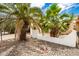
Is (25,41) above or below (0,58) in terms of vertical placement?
above

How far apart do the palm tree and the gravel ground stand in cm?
9

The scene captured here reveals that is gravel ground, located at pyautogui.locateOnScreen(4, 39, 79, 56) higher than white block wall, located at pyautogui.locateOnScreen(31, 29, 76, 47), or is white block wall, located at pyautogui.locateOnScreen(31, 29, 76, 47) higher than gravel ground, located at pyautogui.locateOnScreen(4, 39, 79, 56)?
white block wall, located at pyautogui.locateOnScreen(31, 29, 76, 47)

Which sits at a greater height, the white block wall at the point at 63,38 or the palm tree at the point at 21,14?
the palm tree at the point at 21,14

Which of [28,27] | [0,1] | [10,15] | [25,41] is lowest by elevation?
[25,41]

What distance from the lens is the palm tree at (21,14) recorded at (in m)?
1.96

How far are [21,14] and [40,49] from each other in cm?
39

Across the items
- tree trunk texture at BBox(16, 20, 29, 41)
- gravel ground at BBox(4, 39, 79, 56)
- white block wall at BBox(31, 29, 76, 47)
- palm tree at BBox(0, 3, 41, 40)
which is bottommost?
gravel ground at BBox(4, 39, 79, 56)

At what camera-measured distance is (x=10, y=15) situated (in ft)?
6.44

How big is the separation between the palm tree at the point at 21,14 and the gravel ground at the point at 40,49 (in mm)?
94

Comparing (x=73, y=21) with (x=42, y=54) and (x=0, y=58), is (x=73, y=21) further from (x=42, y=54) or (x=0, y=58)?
(x=0, y=58)

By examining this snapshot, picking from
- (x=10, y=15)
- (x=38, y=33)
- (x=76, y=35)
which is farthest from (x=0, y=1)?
(x=76, y=35)

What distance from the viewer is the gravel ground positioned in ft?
6.42

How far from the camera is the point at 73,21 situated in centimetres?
196

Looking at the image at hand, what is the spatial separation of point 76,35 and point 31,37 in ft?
1.47
